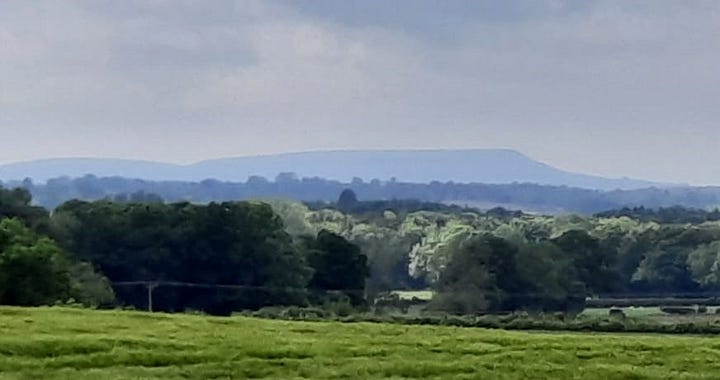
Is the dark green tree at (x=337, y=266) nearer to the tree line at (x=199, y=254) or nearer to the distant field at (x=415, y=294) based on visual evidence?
the tree line at (x=199, y=254)

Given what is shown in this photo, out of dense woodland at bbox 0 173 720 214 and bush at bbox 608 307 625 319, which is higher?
dense woodland at bbox 0 173 720 214

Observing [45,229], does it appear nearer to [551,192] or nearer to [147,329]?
[147,329]

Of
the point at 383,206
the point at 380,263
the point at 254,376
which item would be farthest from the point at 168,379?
the point at 383,206

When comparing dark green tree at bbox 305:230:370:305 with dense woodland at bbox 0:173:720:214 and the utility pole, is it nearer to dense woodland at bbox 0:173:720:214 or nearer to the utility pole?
the utility pole

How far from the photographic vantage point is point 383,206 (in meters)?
67.6

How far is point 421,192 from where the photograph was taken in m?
119

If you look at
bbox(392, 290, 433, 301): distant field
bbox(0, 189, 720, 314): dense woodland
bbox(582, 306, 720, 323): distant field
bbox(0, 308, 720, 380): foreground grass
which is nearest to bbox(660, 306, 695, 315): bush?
bbox(582, 306, 720, 323): distant field

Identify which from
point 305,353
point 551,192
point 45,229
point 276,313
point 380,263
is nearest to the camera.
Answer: point 305,353

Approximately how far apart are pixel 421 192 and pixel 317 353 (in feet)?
358

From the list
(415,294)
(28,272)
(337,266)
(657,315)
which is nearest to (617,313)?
(657,315)

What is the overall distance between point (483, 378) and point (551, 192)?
113149mm

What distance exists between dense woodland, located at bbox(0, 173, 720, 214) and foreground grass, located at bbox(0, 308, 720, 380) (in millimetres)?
Answer: 85376

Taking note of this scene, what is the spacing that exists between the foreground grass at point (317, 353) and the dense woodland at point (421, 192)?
85.4 metres

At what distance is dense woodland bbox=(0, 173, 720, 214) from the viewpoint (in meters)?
102
